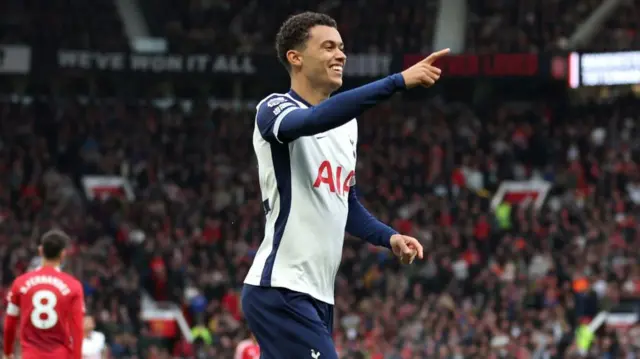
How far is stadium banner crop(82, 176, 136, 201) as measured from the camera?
23.7 meters

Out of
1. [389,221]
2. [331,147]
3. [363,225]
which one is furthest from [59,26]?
[331,147]

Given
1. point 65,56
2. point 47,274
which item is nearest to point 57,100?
point 65,56

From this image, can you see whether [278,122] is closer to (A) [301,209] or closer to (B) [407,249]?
(A) [301,209]

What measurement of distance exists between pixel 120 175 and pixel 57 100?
9.27 feet

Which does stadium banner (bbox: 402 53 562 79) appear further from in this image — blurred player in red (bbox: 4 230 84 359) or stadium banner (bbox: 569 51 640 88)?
blurred player in red (bbox: 4 230 84 359)

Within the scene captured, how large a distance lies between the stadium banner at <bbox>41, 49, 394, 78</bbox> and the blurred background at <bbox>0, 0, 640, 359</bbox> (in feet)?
0.13

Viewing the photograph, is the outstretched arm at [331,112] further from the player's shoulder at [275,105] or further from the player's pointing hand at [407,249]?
the player's pointing hand at [407,249]

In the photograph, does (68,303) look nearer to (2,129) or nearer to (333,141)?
(333,141)

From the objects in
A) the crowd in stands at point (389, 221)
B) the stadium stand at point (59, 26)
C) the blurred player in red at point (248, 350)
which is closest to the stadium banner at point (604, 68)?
the crowd in stands at point (389, 221)

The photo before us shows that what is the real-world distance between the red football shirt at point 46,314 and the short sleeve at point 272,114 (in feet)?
14.5

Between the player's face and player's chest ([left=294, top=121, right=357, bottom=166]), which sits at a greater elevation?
the player's face

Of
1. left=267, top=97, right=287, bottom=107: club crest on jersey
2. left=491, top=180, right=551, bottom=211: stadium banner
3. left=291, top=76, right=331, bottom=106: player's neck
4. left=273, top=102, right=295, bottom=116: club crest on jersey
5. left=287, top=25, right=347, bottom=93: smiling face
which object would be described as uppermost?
left=287, top=25, right=347, bottom=93: smiling face

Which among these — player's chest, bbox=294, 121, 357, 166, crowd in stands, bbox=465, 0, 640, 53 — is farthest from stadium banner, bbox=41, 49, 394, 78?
player's chest, bbox=294, 121, 357, 166

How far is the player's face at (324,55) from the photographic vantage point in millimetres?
5277
